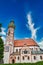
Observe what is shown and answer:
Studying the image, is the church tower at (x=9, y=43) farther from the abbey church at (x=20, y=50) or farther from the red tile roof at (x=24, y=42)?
the red tile roof at (x=24, y=42)

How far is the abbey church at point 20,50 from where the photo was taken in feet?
286

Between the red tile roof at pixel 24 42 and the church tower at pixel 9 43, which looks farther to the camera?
the red tile roof at pixel 24 42

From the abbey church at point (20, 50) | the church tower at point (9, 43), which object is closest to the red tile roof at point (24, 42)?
the abbey church at point (20, 50)

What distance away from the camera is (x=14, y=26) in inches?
4124

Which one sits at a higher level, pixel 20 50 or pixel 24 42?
pixel 24 42

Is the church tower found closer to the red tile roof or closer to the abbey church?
the abbey church

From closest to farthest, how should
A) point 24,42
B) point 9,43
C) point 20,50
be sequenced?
point 20,50, point 9,43, point 24,42

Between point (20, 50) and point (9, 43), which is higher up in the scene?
point (9, 43)

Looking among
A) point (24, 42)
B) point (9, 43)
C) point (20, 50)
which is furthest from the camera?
point (24, 42)

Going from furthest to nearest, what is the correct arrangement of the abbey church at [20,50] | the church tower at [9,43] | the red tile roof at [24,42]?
1. the red tile roof at [24,42]
2. the church tower at [9,43]
3. the abbey church at [20,50]

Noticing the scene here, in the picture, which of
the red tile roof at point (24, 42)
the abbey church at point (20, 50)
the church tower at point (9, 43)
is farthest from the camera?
the red tile roof at point (24, 42)

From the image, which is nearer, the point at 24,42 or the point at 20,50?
the point at 20,50

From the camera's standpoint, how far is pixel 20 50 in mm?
93500

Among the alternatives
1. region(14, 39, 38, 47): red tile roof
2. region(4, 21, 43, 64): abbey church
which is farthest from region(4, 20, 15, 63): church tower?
region(14, 39, 38, 47): red tile roof
